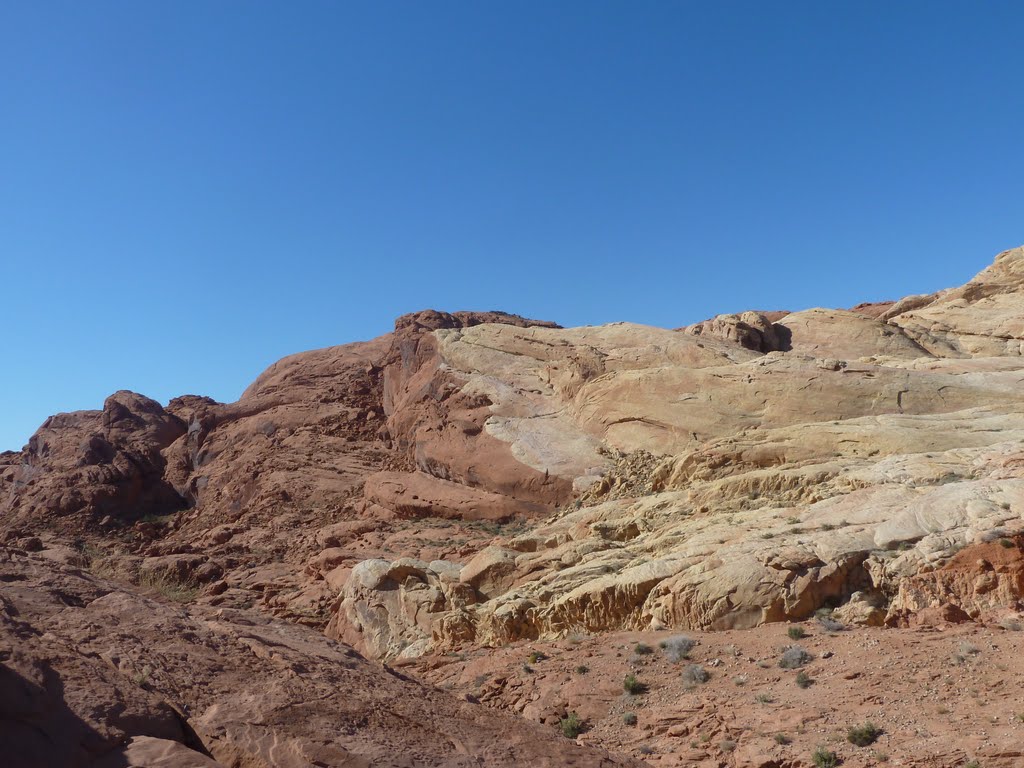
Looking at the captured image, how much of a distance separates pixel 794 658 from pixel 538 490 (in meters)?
17.4

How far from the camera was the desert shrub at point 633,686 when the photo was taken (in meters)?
15.0

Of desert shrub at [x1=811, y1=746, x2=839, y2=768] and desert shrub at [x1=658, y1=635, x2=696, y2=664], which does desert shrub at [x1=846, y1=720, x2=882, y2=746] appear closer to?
desert shrub at [x1=811, y1=746, x2=839, y2=768]

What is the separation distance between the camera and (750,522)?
19469 mm

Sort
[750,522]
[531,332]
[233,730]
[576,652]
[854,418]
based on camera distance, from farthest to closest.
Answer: [531,332] < [854,418] < [750,522] < [576,652] < [233,730]

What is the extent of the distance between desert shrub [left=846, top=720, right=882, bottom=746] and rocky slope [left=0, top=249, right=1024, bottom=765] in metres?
4.07

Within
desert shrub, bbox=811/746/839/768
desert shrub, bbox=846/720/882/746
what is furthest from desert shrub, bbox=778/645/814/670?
desert shrub, bbox=811/746/839/768

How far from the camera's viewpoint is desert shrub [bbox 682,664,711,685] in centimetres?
1474

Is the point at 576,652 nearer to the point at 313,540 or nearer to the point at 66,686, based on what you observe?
the point at 66,686

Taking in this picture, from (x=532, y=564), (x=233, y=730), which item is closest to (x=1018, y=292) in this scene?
(x=532, y=564)

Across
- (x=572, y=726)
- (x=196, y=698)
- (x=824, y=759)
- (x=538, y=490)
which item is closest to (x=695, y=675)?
(x=572, y=726)

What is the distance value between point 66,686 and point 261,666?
2.09 m

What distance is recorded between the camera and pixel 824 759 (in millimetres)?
11539

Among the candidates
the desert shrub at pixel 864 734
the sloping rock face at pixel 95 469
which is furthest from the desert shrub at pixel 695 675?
the sloping rock face at pixel 95 469

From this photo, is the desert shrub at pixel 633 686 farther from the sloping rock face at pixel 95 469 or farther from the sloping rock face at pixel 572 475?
the sloping rock face at pixel 95 469
